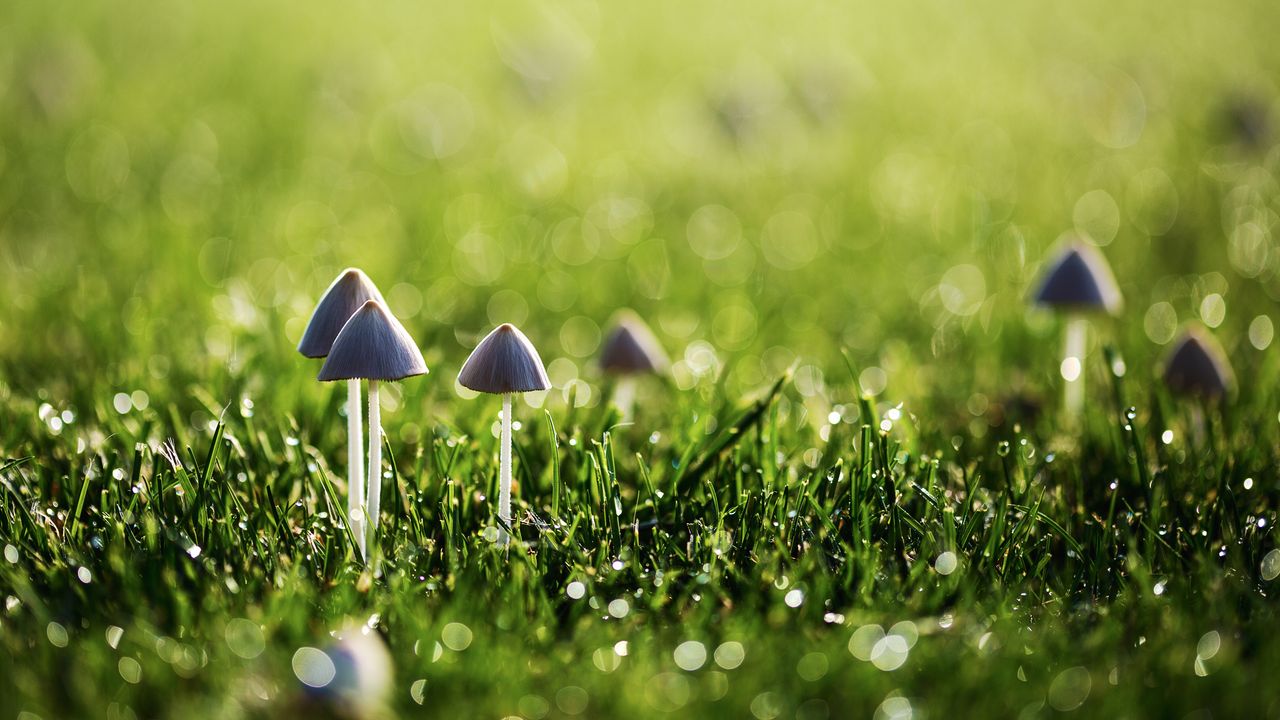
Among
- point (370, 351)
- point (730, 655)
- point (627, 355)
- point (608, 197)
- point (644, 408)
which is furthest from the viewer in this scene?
point (608, 197)

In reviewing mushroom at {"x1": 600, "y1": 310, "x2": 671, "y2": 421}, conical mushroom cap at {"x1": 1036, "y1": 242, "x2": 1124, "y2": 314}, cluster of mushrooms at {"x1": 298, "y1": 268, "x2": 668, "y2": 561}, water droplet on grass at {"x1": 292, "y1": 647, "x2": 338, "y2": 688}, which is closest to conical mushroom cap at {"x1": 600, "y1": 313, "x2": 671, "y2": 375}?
mushroom at {"x1": 600, "y1": 310, "x2": 671, "y2": 421}

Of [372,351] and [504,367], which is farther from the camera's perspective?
[504,367]

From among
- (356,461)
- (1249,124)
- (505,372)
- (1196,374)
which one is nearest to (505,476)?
(505,372)

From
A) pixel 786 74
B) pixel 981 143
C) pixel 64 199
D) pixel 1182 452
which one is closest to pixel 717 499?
pixel 1182 452

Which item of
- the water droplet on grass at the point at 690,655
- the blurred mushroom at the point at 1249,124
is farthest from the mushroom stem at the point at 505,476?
the blurred mushroom at the point at 1249,124

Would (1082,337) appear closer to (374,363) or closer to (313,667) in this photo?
(374,363)

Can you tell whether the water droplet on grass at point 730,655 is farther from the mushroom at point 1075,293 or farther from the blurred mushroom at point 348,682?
the mushroom at point 1075,293

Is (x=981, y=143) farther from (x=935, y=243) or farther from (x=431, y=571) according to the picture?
(x=431, y=571)
